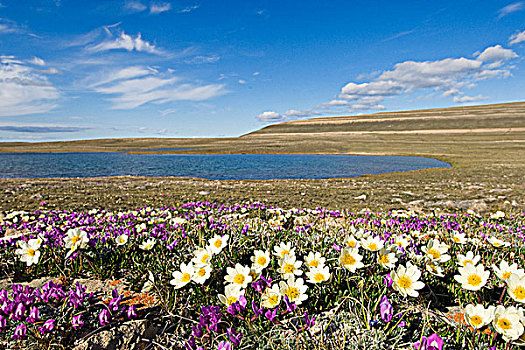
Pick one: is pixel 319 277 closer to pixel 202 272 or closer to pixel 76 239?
pixel 202 272

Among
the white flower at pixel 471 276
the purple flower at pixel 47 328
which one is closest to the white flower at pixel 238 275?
the purple flower at pixel 47 328

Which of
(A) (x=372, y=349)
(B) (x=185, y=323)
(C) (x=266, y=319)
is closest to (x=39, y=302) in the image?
(B) (x=185, y=323)

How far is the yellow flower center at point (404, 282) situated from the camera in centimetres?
273

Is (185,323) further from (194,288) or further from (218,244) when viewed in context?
(218,244)

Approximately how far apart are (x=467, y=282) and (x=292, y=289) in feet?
5.50

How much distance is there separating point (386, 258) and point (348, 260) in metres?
0.44

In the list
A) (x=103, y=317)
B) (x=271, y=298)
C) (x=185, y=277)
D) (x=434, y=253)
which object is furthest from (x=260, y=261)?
(x=434, y=253)

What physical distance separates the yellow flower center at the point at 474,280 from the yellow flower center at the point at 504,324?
50cm

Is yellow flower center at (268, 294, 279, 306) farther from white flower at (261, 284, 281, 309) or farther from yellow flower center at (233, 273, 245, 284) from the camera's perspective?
yellow flower center at (233, 273, 245, 284)

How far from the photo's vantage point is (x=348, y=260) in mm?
3025

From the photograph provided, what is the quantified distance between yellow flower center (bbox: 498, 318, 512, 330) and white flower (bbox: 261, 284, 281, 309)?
175 cm

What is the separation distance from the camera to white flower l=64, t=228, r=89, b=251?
11.7 ft

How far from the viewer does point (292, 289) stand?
9.14ft

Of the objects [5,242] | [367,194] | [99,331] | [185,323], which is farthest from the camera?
[367,194]
